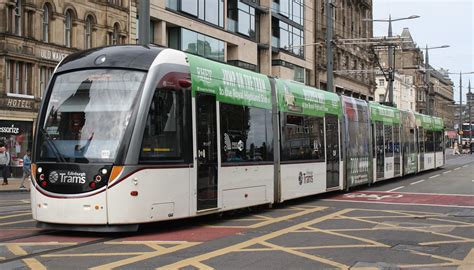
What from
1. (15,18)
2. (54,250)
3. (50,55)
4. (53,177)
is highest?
(15,18)

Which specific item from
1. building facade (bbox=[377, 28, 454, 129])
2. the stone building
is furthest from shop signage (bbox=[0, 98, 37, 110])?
building facade (bbox=[377, 28, 454, 129])

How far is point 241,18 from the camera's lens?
147 ft

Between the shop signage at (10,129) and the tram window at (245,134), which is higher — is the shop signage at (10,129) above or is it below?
above

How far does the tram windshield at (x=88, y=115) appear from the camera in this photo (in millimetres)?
9781

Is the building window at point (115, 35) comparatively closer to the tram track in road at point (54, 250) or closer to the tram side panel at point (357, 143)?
the tram side panel at point (357, 143)

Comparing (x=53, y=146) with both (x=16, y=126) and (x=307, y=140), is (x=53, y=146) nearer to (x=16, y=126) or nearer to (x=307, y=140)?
(x=307, y=140)

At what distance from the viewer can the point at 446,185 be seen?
23.2 m

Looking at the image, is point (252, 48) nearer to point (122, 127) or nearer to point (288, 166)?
point (288, 166)

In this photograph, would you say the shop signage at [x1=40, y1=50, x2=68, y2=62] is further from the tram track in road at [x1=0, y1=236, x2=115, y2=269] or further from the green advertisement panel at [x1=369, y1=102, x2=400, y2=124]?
the tram track in road at [x1=0, y1=236, x2=115, y2=269]

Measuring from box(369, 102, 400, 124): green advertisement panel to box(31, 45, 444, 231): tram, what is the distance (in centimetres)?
1005

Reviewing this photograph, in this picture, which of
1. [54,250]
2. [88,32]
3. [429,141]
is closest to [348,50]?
[429,141]

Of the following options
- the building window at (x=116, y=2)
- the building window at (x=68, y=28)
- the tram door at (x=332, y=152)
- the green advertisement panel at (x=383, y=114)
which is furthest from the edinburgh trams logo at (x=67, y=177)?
the building window at (x=116, y=2)

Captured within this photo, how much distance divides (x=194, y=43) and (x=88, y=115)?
1144 inches

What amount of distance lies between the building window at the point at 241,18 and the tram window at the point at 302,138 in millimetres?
27447
